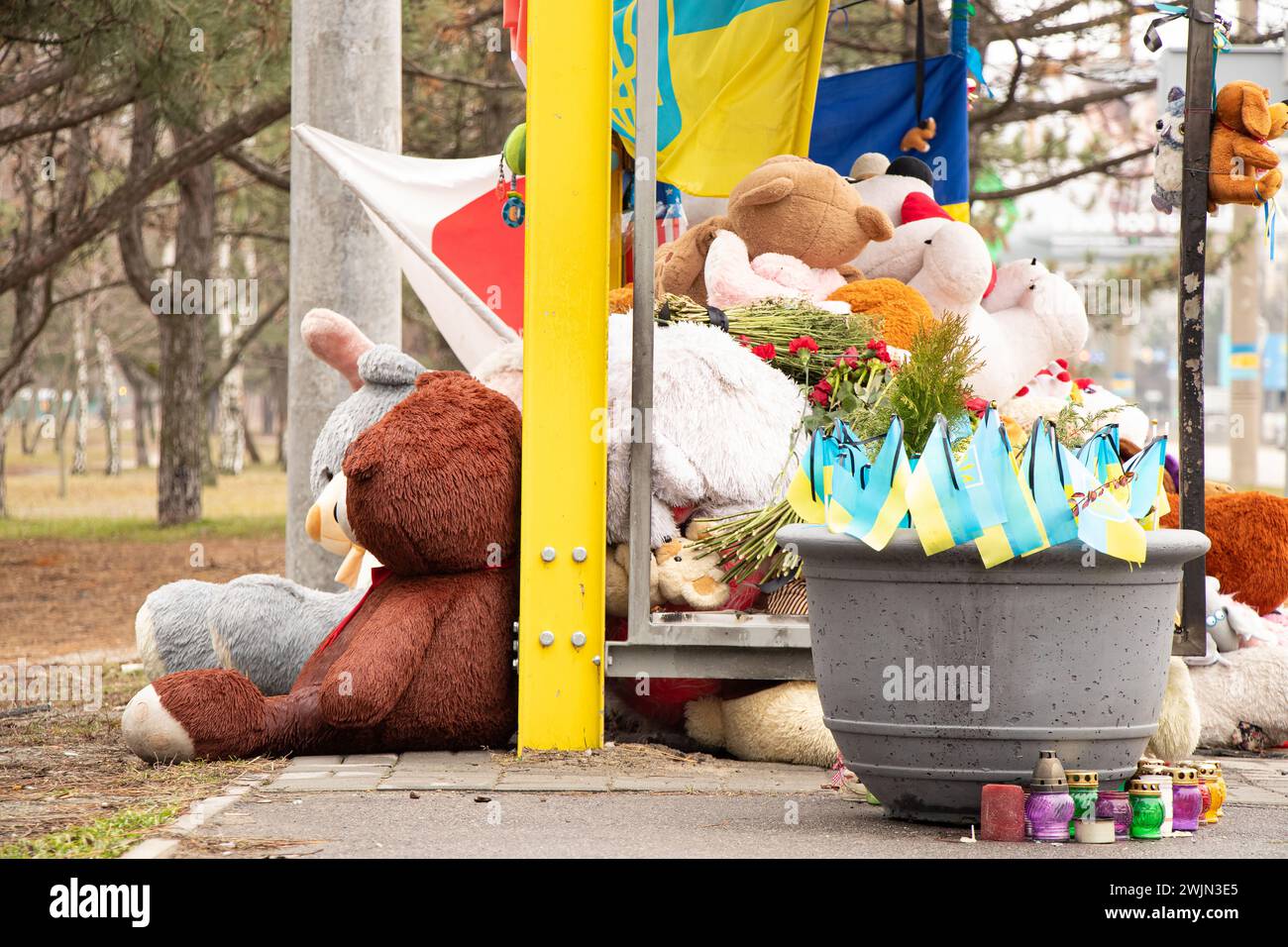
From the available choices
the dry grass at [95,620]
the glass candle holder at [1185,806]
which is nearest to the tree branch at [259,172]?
the dry grass at [95,620]

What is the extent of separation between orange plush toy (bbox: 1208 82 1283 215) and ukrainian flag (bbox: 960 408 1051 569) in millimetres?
1775

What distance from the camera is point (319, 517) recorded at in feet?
18.8

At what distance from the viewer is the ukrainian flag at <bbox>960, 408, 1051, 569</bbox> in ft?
12.2

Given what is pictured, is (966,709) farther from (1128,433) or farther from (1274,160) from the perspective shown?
(1128,433)

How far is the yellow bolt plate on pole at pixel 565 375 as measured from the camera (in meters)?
5.15

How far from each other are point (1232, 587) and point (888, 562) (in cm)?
261

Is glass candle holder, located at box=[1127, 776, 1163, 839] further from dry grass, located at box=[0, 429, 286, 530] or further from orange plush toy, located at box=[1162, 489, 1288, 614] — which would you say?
dry grass, located at box=[0, 429, 286, 530]

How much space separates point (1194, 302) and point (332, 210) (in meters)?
4.68

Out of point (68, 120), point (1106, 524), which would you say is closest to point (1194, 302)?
point (1106, 524)

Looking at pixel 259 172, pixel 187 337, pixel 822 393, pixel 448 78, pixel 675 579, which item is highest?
pixel 448 78

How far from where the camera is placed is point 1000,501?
12.4ft

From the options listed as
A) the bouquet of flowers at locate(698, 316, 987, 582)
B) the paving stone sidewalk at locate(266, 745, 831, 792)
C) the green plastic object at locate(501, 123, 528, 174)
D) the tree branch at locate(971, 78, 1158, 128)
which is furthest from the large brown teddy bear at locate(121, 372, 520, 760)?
the tree branch at locate(971, 78, 1158, 128)

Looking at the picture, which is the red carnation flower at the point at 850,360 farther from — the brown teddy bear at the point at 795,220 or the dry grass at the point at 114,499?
the dry grass at the point at 114,499

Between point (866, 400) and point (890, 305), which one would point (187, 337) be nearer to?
point (890, 305)
